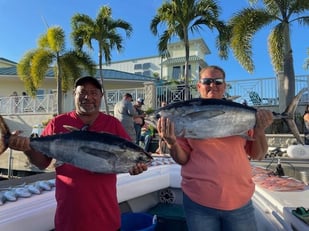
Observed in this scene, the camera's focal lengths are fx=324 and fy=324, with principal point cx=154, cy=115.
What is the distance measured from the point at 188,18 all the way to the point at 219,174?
12119mm

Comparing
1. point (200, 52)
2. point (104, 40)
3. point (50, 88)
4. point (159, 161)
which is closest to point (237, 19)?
point (104, 40)

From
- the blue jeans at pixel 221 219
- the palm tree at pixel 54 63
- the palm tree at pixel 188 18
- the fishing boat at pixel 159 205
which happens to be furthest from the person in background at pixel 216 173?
the palm tree at pixel 54 63

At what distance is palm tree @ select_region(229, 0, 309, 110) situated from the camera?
433 inches

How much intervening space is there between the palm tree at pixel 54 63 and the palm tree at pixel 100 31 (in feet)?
2.63

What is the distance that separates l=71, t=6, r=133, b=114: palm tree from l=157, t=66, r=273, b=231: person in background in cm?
1422

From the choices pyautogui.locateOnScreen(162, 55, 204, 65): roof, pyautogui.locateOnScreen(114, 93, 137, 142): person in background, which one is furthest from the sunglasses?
pyautogui.locateOnScreen(162, 55, 204, 65): roof

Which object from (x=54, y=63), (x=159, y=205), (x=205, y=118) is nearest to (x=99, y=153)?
(x=205, y=118)

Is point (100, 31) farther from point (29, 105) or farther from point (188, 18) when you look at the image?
point (29, 105)

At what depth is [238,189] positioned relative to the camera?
2170mm

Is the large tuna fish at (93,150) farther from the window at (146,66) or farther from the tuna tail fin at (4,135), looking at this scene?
the window at (146,66)

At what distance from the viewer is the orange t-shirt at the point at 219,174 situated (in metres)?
2.15

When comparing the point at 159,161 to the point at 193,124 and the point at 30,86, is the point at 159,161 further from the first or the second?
the point at 30,86

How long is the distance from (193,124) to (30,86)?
17.1 m

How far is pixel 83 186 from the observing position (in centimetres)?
212
